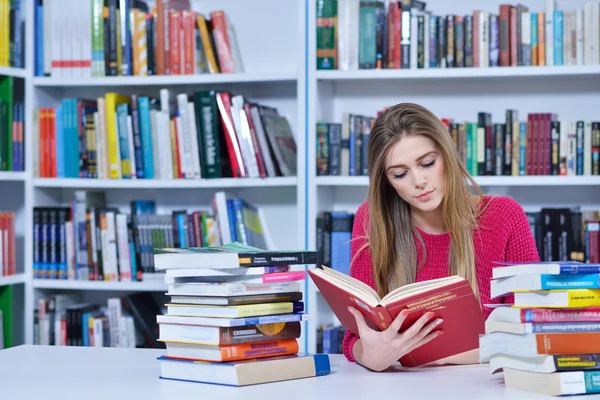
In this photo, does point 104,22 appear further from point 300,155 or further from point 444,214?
point 444,214

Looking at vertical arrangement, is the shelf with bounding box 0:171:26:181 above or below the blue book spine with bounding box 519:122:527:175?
below

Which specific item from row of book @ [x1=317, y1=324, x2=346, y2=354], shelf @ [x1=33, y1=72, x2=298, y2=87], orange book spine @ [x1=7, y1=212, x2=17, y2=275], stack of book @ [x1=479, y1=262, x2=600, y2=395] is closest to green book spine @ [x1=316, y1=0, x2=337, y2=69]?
shelf @ [x1=33, y1=72, x2=298, y2=87]

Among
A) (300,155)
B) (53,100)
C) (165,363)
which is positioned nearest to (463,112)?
(300,155)

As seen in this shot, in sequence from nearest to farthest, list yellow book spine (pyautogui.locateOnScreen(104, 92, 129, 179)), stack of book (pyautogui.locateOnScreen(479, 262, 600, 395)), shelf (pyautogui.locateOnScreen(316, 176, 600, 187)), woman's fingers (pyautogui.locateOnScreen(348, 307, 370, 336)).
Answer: stack of book (pyautogui.locateOnScreen(479, 262, 600, 395))
woman's fingers (pyautogui.locateOnScreen(348, 307, 370, 336))
shelf (pyautogui.locateOnScreen(316, 176, 600, 187))
yellow book spine (pyautogui.locateOnScreen(104, 92, 129, 179))

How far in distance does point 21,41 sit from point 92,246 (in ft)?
2.81

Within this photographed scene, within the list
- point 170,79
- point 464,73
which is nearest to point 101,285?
point 170,79

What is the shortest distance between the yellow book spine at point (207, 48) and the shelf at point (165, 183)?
0.42 meters

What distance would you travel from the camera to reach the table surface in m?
1.33

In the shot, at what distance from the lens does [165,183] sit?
10.0 ft

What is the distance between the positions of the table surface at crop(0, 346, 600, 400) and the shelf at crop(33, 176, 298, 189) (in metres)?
1.33

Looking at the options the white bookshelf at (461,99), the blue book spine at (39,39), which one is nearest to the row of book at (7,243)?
the blue book spine at (39,39)

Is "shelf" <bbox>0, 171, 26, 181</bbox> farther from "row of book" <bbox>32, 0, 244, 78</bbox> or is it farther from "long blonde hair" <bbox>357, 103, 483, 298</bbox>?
"long blonde hair" <bbox>357, 103, 483, 298</bbox>

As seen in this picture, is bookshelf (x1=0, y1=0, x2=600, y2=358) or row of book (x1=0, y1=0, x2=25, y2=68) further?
row of book (x1=0, y1=0, x2=25, y2=68)

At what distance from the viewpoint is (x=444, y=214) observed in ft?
6.51
